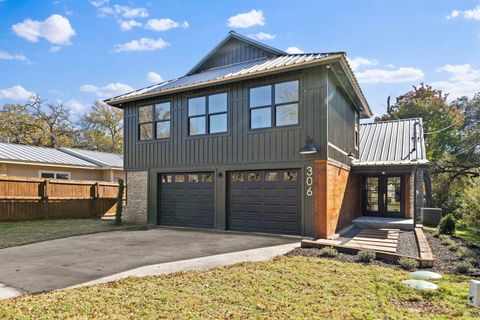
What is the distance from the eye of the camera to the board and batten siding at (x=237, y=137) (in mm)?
9289

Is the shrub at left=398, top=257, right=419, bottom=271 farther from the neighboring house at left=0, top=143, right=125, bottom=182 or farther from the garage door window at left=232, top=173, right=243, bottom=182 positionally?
the neighboring house at left=0, top=143, right=125, bottom=182

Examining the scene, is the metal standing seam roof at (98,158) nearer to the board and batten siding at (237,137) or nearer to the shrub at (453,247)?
the board and batten siding at (237,137)

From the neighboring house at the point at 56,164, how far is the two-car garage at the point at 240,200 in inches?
317

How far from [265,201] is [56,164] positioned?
1233 centimetres

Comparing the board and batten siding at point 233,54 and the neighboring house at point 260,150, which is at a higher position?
the board and batten siding at point 233,54

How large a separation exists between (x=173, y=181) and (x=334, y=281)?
8.27m

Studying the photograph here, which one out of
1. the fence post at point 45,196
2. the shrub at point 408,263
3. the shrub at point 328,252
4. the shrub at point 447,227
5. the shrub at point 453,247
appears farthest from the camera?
the fence post at point 45,196

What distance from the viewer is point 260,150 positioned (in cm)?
1007

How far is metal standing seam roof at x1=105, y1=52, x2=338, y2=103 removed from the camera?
953 centimetres

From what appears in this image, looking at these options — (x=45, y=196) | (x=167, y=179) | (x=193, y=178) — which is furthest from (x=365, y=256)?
(x=45, y=196)

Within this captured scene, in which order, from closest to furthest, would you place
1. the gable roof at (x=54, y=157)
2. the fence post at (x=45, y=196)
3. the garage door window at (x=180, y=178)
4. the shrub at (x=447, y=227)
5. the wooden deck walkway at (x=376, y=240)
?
the wooden deck walkway at (x=376, y=240) → the shrub at (x=447, y=227) → the garage door window at (x=180, y=178) → the fence post at (x=45, y=196) → the gable roof at (x=54, y=157)

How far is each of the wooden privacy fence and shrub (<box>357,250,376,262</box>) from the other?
526 inches

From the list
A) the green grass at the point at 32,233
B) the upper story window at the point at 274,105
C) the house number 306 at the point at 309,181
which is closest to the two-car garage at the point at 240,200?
the house number 306 at the point at 309,181

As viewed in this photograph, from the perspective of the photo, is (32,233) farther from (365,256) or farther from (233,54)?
(365,256)
